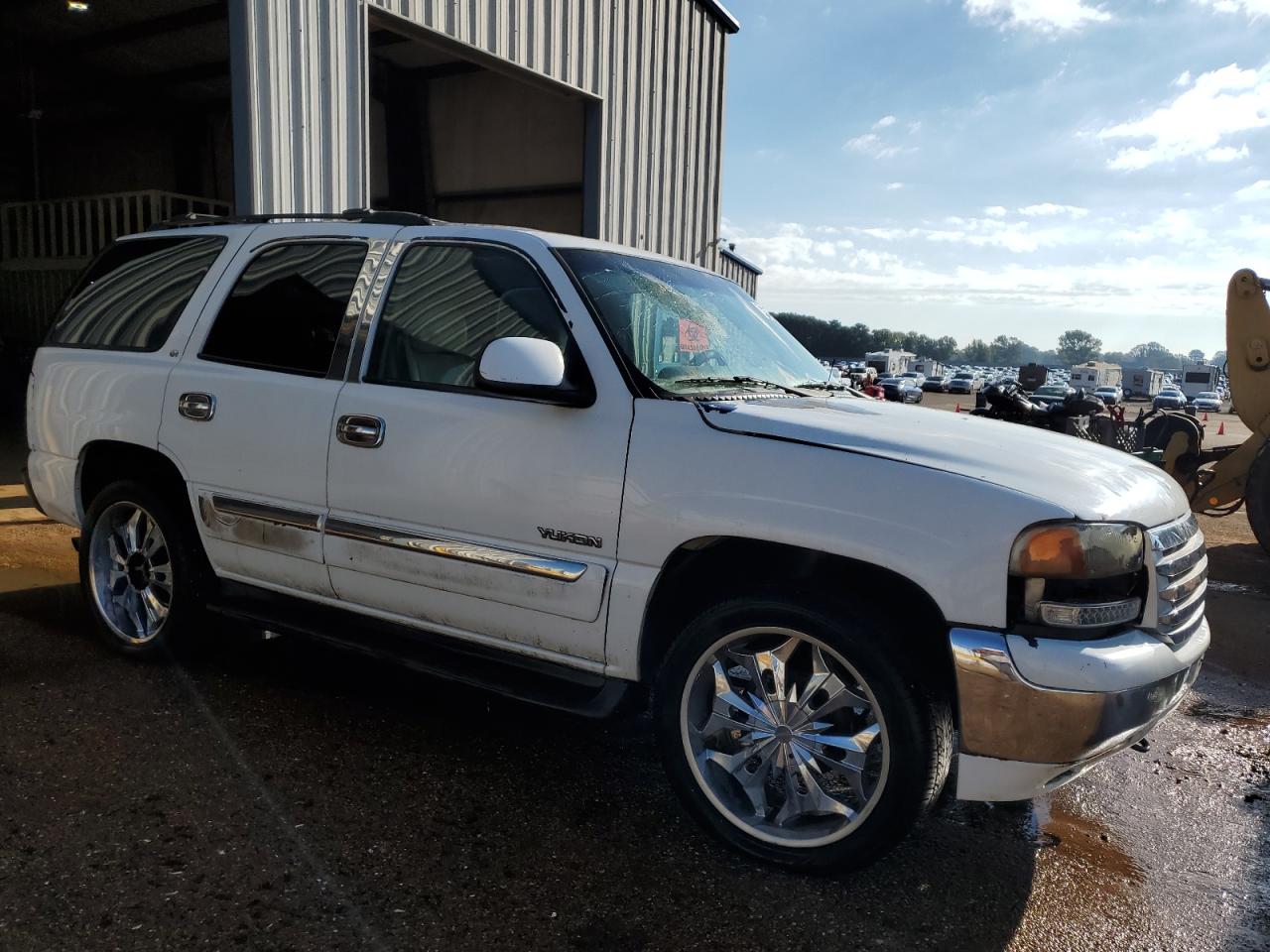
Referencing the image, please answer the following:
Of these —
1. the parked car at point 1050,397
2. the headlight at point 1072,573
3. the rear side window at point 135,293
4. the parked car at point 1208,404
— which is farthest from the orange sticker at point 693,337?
the parked car at point 1208,404

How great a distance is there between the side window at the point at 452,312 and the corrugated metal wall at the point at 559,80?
4.65 m

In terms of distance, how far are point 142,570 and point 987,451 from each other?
359cm

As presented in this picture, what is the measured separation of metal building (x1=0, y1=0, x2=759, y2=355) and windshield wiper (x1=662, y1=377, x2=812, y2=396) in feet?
18.3

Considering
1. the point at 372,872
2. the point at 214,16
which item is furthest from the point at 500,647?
the point at 214,16

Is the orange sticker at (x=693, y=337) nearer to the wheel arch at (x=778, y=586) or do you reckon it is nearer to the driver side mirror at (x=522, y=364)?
the driver side mirror at (x=522, y=364)

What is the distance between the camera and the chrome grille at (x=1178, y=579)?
2486mm

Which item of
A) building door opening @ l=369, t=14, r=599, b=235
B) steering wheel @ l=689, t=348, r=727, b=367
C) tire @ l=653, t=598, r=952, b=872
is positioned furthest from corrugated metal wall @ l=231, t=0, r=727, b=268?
tire @ l=653, t=598, r=952, b=872

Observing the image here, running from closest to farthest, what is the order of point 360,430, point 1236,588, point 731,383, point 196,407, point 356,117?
point 731,383
point 360,430
point 196,407
point 1236,588
point 356,117

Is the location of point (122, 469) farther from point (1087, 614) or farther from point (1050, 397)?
point (1050, 397)

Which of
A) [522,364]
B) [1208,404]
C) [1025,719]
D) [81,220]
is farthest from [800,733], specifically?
[1208,404]

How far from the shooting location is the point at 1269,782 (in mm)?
3420

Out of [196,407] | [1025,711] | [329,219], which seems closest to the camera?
[1025,711]

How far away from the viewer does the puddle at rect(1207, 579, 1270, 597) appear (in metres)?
6.42

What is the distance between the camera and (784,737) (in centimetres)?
263
